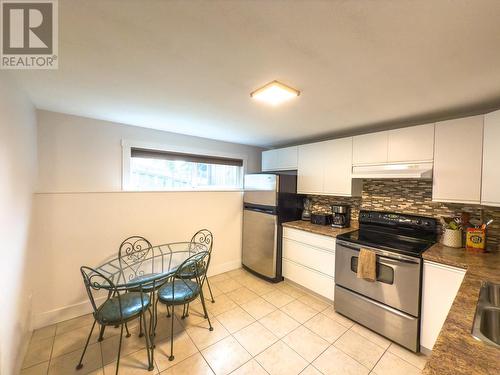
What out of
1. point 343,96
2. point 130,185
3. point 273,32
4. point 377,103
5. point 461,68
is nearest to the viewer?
point 273,32

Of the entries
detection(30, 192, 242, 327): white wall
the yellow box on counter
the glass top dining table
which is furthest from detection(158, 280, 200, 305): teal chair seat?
the yellow box on counter

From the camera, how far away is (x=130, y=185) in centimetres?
262

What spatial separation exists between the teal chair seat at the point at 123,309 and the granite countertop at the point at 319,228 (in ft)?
6.22

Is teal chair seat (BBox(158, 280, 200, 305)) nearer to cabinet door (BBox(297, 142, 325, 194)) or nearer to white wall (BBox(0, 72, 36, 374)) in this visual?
white wall (BBox(0, 72, 36, 374))

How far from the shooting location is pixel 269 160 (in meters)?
3.61

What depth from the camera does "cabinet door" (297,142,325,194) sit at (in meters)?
2.87

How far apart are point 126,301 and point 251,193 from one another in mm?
2048

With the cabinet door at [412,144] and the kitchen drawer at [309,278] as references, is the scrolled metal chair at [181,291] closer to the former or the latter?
the kitchen drawer at [309,278]

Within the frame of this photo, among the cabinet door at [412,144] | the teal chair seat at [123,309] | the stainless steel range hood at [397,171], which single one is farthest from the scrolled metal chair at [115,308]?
the cabinet door at [412,144]

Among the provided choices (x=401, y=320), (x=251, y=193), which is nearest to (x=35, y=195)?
(x=251, y=193)

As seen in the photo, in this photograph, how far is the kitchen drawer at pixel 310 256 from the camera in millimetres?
2430

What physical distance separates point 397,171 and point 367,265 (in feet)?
3.21

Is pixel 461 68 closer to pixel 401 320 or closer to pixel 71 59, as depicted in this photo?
pixel 401 320

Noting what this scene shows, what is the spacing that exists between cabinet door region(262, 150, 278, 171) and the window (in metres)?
0.42
